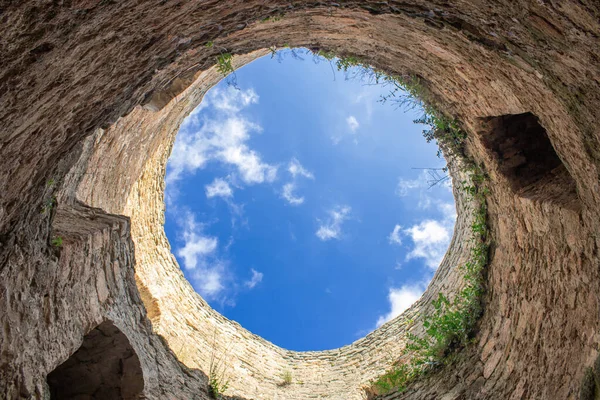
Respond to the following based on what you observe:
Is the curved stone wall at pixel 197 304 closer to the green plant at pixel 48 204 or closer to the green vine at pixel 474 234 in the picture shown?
the green vine at pixel 474 234

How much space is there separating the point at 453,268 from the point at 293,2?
14.8 feet

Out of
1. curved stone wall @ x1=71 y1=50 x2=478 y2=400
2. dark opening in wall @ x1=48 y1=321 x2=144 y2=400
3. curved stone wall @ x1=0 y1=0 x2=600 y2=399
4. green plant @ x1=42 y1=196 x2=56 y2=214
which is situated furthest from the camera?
A: curved stone wall @ x1=71 y1=50 x2=478 y2=400

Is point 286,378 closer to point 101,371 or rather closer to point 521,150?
point 101,371

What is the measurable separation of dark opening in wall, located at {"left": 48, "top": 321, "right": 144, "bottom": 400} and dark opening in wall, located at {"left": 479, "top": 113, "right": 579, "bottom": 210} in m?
3.77

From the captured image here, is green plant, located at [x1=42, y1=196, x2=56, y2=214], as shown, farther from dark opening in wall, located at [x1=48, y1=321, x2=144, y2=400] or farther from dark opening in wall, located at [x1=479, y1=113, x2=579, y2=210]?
dark opening in wall, located at [x1=479, y1=113, x2=579, y2=210]

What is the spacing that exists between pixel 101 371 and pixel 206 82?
3.65m

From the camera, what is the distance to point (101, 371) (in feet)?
11.8

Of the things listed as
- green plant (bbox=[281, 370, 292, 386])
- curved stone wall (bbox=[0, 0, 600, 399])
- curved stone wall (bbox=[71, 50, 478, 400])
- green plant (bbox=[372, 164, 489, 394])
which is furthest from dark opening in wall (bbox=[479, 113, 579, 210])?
green plant (bbox=[281, 370, 292, 386])

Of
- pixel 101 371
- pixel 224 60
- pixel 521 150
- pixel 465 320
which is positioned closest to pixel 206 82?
pixel 224 60

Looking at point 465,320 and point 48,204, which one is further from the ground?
point 48,204

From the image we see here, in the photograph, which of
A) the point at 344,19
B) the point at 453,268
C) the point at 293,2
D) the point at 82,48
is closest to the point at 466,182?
the point at 453,268

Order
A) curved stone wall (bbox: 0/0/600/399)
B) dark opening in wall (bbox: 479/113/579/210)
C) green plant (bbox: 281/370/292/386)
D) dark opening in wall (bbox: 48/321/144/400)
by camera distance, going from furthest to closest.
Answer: green plant (bbox: 281/370/292/386)
dark opening in wall (bbox: 479/113/579/210)
dark opening in wall (bbox: 48/321/144/400)
curved stone wall (bbox: 0/0/600/399)

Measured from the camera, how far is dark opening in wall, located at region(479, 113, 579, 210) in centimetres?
381

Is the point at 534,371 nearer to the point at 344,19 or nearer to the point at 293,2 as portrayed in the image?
A: the point at 344,19
